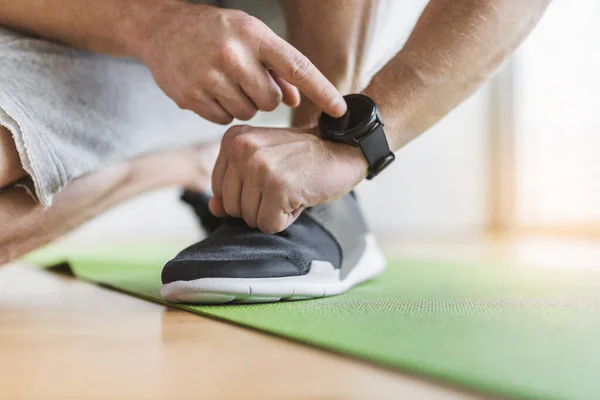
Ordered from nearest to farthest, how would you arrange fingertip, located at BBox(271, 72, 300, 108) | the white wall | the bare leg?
fingertip, located at BBox(271, 72, 300, 108) < the bare leg < the white wall

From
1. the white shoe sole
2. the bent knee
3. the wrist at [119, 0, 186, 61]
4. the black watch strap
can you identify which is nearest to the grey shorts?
the bent knee

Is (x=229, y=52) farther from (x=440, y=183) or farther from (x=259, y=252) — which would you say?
(x=440, y=183)

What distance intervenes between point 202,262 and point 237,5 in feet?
1.51

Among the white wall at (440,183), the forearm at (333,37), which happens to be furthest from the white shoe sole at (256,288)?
the white wall at (440,183)

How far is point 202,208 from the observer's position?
4.22ft

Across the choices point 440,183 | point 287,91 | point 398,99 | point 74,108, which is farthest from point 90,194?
point 440,183

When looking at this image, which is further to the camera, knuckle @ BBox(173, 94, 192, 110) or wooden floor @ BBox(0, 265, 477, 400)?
knuckle @ BBox(173, 94, 192, 110)

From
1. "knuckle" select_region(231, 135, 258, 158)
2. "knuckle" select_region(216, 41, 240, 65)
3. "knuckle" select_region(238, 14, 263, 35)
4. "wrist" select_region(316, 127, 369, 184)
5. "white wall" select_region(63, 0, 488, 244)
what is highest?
"knuckle" select_region(238, 14, 263, 35)

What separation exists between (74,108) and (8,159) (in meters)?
0.15

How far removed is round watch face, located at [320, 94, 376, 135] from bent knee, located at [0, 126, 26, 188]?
0.37 meters

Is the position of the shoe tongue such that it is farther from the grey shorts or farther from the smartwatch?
the smartwatch

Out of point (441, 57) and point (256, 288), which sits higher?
point (441, 57)

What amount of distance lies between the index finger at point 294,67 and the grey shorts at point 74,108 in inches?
12.1

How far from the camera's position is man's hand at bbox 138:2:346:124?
73cm
